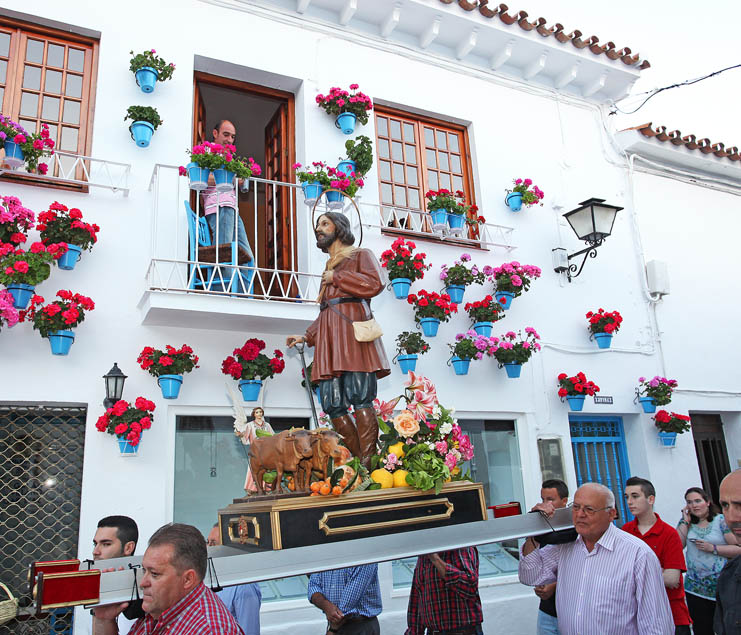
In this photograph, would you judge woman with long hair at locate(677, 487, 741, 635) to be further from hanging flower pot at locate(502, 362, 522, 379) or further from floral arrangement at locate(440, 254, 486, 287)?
floral arrangement at locate(440, 254, 486, 287)

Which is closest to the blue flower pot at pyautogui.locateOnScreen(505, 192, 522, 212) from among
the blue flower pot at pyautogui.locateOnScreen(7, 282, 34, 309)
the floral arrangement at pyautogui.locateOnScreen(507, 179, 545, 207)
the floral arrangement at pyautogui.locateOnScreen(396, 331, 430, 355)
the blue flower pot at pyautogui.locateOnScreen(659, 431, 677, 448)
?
the floral arrangement at pyautogui.locateOnScreen(507, 179, 545, 207)

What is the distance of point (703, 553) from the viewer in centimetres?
475

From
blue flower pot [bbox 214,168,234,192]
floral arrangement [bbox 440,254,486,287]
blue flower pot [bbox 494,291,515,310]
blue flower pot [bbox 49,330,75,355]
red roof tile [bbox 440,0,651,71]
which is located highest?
red roof tile [bbox 440,0,651,71]

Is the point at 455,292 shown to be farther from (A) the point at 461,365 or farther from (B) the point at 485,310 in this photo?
(A) the point at 461,365

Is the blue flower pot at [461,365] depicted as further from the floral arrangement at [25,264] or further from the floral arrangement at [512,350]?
the floral arrangement at [25,264]

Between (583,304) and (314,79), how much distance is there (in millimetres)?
4209

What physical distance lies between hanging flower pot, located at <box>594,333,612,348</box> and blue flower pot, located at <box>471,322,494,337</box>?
164cm

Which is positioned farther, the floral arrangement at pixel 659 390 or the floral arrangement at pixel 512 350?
the floral arrangement at pixel 659 390

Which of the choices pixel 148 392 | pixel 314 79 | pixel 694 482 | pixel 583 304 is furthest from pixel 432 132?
pixel 694 482

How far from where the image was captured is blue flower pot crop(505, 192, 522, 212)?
795 cm

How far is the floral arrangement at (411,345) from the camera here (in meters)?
6.59

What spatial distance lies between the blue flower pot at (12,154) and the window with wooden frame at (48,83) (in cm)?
66

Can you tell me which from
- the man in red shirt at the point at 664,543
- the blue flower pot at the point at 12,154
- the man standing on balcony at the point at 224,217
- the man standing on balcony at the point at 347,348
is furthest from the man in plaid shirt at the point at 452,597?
the blue flower pot at the point at 12,154

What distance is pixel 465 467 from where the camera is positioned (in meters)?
7.14
